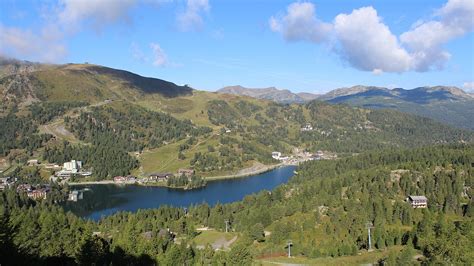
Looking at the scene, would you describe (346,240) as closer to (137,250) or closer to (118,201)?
(137,250)

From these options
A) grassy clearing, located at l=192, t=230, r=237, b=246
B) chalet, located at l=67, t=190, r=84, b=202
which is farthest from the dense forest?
chalet, located at l=67, t=190, r=84, b=202

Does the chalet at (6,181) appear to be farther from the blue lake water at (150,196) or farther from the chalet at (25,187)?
the blue lake water at (150,196)

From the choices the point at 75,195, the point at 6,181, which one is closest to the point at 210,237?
the point at 75,195

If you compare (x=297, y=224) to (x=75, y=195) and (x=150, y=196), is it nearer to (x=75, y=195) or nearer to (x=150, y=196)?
(x=150, y=196)

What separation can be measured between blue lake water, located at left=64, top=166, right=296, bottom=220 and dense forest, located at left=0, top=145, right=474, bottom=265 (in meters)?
20.7

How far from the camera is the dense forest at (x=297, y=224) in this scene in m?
60.4

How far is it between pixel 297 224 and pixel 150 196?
84049 mm

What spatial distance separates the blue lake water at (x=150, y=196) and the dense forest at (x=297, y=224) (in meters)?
20.7

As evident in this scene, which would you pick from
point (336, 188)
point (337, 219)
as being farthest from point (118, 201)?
point (337, 219)

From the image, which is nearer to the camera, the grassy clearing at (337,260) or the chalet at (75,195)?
the grassy clearing at (337,260)

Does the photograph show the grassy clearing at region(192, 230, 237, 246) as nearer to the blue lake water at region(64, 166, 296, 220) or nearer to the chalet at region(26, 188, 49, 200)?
the blue lake water at region(64, 166, 296, 220)

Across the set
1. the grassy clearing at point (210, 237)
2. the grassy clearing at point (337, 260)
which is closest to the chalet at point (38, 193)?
the grassy clearing at point (210, 237)

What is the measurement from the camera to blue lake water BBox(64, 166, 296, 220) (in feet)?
479

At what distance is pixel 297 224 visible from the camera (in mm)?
94875
